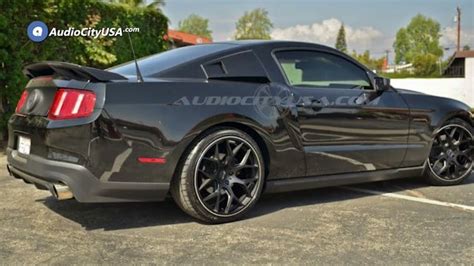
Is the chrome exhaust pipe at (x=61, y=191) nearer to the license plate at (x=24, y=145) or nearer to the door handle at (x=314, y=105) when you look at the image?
the license plate at (x=24, y=145)

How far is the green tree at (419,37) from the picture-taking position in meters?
93.7

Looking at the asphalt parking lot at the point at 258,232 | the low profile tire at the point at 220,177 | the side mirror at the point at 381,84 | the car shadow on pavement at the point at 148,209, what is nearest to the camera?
the asphalt parking lot at the point at 258,232

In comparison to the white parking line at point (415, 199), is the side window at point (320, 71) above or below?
above

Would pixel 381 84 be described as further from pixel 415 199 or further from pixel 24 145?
pixel 24 145

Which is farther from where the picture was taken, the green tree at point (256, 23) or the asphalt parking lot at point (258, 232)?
the green tree at point (256, 23)

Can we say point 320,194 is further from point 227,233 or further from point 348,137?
point 227,233

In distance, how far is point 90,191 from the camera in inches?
132

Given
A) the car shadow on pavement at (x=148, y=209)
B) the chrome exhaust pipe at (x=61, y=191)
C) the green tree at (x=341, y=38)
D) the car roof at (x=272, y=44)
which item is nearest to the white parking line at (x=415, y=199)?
the car shadow on pavement at (x=148, y=209)

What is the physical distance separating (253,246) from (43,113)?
1.67 meters

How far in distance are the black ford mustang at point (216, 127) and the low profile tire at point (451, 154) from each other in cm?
22

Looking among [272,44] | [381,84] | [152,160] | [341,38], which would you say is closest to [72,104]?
[152,160]

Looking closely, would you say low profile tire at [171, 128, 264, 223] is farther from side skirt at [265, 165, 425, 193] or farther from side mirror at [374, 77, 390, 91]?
side mirror at [374, 77, 390, 91]

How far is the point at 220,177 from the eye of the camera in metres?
3.78

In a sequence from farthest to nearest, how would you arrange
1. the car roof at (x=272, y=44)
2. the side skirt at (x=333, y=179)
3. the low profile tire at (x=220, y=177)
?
the car roof at (x=272, y=44), the side skirt at (x=333, y=179), the low profile tire at (x=220, y=177)
